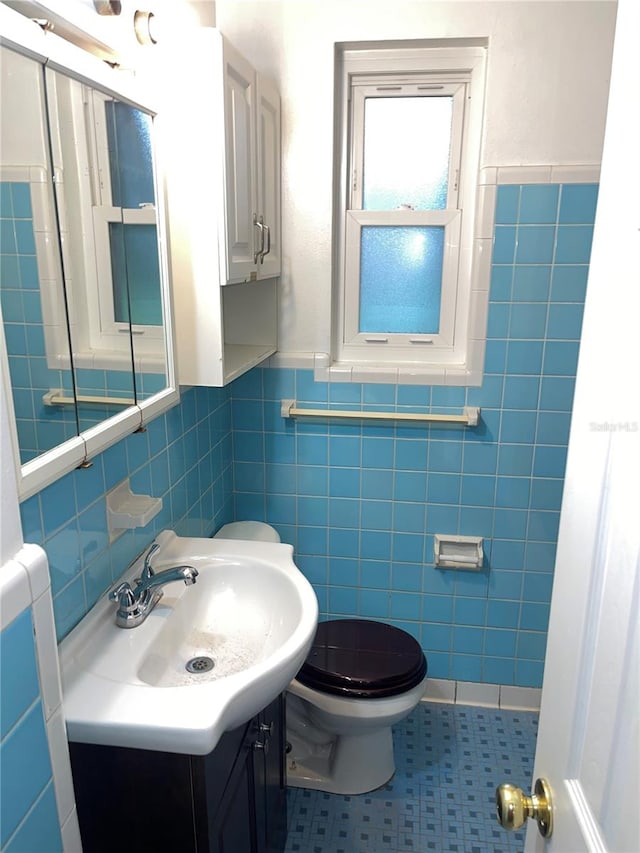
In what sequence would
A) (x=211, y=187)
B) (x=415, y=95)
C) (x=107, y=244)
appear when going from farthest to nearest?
(x=415, y=95)
(x=211, y=187)
(x=107, y=244)

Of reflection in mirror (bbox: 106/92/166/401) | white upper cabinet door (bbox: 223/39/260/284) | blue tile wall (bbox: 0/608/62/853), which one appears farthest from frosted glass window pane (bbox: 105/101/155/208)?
blue tile wall (bbox: 0/608/62/853)

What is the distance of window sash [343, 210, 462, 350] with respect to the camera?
2201 mm

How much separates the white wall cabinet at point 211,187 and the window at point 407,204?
1.40 ft

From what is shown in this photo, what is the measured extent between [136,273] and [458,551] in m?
1.52

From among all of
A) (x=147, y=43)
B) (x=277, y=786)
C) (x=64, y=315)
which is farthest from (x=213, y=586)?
(x=147, y=43)

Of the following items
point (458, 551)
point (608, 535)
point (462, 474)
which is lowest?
point (458, 551)

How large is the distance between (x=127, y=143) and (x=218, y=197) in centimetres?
25

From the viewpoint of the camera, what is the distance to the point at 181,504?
189 cm

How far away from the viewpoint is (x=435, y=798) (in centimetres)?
205

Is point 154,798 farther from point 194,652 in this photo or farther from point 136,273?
point 136,273

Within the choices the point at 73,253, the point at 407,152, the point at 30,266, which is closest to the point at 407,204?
the point at 407,152

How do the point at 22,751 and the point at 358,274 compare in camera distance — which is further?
the point at 358,274

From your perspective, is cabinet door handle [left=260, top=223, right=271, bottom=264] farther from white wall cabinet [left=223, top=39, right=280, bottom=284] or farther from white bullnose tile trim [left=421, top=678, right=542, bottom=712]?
white bullnose tile trim [left=421, top=678, right=542, bottom=712]

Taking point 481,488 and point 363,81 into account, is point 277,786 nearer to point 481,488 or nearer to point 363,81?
point 481,488
